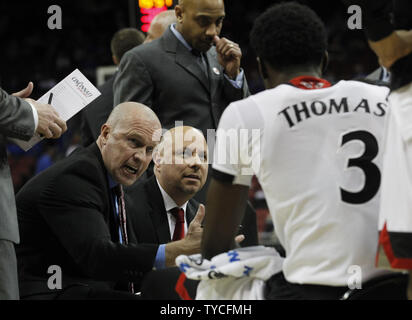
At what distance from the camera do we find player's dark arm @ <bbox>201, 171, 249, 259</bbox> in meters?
2.68

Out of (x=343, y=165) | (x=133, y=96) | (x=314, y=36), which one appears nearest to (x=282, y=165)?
(x=343, y=165)

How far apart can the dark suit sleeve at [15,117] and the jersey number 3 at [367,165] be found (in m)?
1.35

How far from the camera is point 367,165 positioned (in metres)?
2.60

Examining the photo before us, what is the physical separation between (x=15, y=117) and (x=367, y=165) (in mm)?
1453

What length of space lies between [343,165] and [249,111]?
368mm

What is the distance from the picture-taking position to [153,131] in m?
3.92

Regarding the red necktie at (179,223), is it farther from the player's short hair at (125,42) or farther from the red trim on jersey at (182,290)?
the player's short hair at (125,42)

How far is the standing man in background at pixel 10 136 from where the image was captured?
10.3ft

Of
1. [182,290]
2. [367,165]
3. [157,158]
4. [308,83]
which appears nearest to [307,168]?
[367,165]

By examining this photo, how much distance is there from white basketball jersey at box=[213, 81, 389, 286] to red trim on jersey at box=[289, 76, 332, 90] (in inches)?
1.7

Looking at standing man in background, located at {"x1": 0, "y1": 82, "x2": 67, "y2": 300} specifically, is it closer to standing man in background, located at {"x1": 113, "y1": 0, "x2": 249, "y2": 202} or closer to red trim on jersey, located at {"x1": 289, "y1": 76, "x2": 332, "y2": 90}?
red trim on jersey, located at {"x1": 289, "y1": 76, "x2": 332, "y2": 90}

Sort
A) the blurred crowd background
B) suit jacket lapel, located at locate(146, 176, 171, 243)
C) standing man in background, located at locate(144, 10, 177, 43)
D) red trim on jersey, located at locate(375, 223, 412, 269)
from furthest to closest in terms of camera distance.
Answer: the blurred crowd background < standing man in background, located at locate(144, 10, 177, 43) < suit jacket lapel, located at locate(146, 176, 171, 243) < red trim on jersey, located at locate(375, 223, 412, 269)

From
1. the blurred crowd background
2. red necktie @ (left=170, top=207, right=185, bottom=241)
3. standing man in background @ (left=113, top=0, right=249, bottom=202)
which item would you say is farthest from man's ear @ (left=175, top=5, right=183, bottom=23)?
the blurred crowd background
